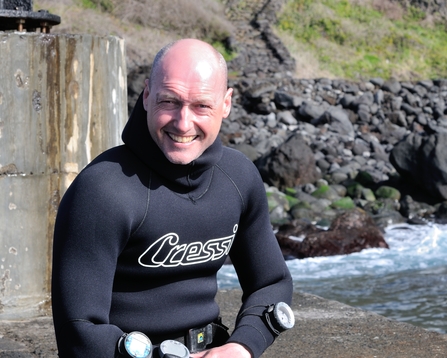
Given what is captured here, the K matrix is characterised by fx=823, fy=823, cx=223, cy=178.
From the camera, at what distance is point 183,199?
2.30m

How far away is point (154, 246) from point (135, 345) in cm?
28

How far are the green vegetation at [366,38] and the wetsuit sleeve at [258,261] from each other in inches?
1010

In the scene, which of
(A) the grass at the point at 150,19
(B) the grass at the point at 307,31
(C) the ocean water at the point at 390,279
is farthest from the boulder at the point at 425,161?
(A) the grass at the point at 150,19

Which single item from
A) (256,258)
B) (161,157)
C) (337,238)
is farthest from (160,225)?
(337,238)

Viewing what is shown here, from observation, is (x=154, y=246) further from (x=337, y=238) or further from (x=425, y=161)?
(x=425, y=161)

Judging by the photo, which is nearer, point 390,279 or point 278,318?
point 278,318

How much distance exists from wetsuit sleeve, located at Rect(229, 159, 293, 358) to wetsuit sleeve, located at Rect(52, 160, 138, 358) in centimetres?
46

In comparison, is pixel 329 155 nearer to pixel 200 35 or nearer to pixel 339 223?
pixel 339 223

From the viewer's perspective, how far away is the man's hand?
7.33ft

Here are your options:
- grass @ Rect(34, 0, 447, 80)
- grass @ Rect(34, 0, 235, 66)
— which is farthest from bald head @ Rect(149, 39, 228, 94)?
grass @ Rect(34, 0, 235, 66)

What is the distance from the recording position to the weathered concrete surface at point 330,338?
3.67 m

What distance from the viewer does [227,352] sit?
226cm

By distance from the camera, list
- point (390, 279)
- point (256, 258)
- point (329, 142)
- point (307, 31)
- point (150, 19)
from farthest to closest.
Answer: point (307, 31), point (150, 19), point (329, 142), point (390, 279), point (256, 258)

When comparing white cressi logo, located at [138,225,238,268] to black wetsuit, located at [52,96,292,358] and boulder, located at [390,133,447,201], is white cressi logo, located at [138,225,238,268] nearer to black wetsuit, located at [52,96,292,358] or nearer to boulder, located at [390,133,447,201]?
black wetsuit, located at [52,96,292,358]
